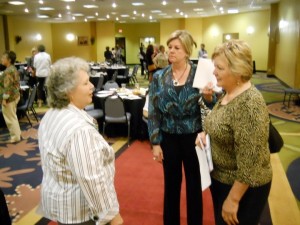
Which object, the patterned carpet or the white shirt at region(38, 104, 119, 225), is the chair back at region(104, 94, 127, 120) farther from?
the white shirt at region(38, 104, 119, 225)

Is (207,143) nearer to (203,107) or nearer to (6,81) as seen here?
(203,107)

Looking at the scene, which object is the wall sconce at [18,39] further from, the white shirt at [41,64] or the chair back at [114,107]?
the chair back at [114,107]

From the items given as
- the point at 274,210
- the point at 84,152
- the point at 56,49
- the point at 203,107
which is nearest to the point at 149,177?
the point at 274,210

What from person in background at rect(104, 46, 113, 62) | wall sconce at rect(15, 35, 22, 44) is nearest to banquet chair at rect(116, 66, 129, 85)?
person in background at rect(104, 46, 113, 62)

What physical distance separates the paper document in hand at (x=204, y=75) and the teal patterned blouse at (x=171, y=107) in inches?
4.0

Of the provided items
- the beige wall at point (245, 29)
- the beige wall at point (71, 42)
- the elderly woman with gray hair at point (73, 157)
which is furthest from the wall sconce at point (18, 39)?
the elderly woman with gray hair at point (73, 157)

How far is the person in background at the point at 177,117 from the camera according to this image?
7.30 ft

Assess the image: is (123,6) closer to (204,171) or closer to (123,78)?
(123,78)

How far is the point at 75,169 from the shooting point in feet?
4.66

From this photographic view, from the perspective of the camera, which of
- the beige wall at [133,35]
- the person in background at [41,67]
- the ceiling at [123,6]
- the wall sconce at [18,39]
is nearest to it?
the person in background at [41,67]

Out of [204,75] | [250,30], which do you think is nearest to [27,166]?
[204,75]

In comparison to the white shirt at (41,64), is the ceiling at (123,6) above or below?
above

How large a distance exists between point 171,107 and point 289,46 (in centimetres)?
1126

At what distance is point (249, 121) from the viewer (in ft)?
4.47
